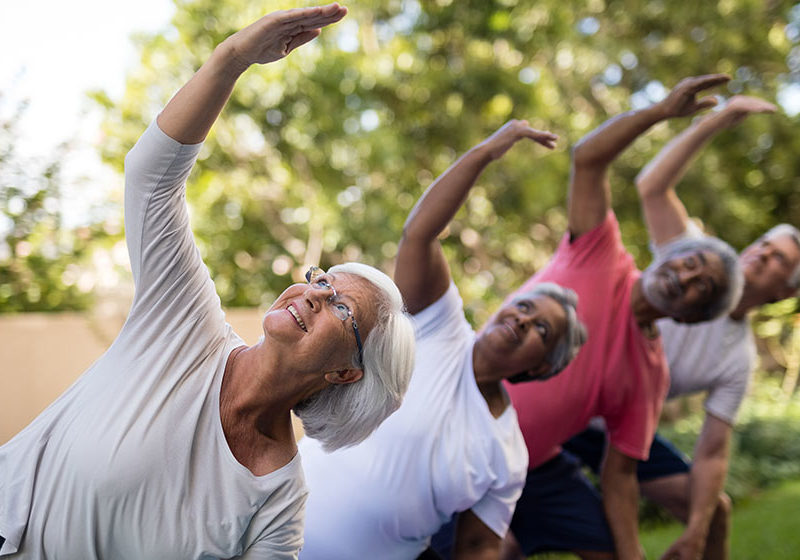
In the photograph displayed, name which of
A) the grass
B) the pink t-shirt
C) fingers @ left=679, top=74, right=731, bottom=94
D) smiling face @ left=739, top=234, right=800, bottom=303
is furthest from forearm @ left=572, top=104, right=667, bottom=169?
the grass

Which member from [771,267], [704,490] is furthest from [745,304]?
[704,490]

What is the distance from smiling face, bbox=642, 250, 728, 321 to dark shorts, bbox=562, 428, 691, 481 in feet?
2.58

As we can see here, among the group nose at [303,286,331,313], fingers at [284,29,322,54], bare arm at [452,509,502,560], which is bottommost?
bare arm at [452,509,502,560]

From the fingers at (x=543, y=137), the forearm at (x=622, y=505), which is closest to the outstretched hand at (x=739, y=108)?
the fingers at (x=543, y=137)

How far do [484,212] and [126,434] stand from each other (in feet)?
22.2

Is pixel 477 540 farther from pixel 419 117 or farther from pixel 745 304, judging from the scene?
pixel 419 117

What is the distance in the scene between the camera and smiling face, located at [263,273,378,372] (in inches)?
71.9

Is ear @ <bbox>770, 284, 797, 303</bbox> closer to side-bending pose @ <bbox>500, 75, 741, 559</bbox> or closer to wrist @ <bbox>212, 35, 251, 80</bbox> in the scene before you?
side-bending pose @ <bbox>500, 75, 741, 559</bbox>

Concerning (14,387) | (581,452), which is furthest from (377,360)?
(14,387)

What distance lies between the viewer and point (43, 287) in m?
5.10

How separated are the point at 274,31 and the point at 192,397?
2.69 ft

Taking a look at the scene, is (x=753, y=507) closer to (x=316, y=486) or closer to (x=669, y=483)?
(x=669, y=483)

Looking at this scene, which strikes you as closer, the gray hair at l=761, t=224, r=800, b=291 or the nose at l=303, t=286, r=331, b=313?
the nose at l=303, t=286, r=331, b=313

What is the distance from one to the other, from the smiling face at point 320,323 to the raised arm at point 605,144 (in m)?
1.48
